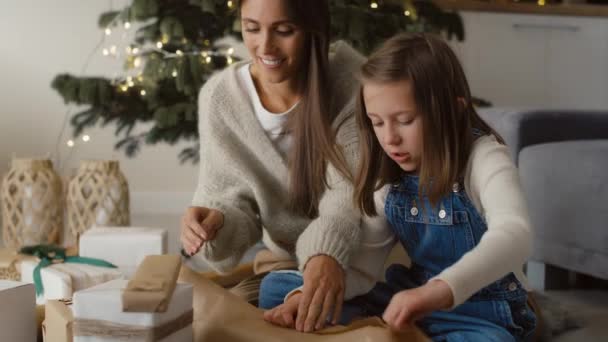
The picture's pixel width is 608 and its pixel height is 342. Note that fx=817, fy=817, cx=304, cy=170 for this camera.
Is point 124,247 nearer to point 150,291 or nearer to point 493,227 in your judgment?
point 150,291

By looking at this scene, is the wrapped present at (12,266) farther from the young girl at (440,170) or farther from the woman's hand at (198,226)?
the young girl at (440,170)

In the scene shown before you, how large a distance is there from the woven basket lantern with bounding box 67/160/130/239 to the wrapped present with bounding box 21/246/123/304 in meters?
0.46

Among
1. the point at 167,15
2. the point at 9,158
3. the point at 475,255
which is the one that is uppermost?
the point at 167,15

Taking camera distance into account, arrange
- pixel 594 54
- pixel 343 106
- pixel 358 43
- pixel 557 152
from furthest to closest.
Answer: pixel 594 54 < pixel 358 43 < pixel 557 152 < pixel 343 106

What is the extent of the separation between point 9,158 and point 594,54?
2597 millimetres

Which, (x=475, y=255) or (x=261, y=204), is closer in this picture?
(x=475, y=255)

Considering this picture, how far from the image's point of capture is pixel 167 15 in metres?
2.46

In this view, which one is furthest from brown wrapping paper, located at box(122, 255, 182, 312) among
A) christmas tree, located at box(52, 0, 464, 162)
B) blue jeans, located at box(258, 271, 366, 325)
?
christmas tree, located at box(52, 0, 464, 162)

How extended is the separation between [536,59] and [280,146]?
262cm

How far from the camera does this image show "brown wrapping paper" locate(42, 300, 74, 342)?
37.8 inches

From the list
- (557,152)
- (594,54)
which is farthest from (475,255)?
(594,54)

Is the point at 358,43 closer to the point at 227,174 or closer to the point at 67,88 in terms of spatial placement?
the point at 67,88

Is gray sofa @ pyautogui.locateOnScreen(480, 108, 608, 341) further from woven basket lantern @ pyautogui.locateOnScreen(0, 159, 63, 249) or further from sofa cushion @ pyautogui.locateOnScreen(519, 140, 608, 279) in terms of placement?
woven basket lantern @ pyautogui.locateOnScreen(0, 159, 63, 249)

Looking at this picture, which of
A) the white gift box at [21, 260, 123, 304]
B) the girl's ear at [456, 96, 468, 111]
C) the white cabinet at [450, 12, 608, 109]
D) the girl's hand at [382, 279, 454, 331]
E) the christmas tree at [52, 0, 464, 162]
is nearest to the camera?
the girl's hand at [382, 279, 454, 331]
